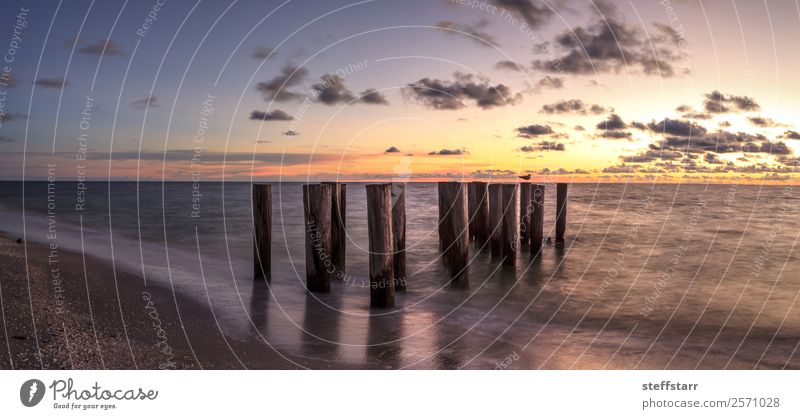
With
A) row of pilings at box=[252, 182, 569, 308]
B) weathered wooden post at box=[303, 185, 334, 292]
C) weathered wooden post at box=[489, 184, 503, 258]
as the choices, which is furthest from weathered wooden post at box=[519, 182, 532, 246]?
weathered wooden post at box=[303, 185, 334, 292]

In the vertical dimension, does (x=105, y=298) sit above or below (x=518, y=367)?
above

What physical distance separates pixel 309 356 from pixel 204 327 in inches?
66.0

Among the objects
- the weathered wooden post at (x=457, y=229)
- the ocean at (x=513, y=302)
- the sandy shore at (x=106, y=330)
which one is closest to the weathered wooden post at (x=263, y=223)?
the ocean at (x=513, y=302)

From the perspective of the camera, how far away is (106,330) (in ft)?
20.9

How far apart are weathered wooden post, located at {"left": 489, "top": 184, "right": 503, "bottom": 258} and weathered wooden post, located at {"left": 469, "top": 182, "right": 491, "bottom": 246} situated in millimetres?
845

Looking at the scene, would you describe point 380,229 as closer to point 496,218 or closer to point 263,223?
point 263,223

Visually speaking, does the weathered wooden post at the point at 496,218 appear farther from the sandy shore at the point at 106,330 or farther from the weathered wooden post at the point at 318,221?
the sandy shore at the point at 106,330

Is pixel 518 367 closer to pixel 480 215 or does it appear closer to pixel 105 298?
pixel 105 298

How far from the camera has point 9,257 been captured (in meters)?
9.83

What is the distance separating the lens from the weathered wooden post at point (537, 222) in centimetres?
1484

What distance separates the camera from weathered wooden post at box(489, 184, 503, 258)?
12219mm

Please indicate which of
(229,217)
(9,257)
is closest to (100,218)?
(229,217)

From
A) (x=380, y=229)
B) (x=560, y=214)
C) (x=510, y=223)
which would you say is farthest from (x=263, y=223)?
(x=560, y=214)

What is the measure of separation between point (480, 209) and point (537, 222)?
5.05ft
